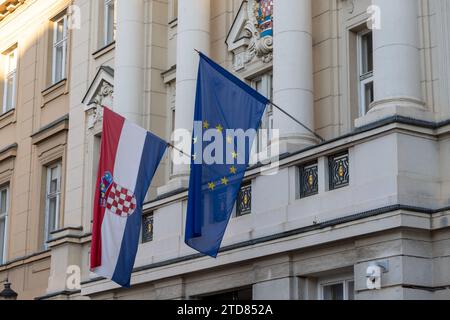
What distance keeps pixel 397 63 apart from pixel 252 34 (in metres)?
4.48

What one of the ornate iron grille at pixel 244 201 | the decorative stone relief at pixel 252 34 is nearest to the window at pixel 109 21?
the decorative stone relief at pixel 252 34

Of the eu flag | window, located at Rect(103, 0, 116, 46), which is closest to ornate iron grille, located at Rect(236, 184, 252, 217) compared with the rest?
the eu flag

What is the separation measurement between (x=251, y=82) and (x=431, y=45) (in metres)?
4.60

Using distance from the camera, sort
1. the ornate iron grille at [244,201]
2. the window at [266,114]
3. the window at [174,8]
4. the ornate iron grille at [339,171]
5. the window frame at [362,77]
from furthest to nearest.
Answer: the window at [174,8] → the window at [266,114] → the ornate iron grille at [244,201] → the window frame at [362,77] → the ornate iron grille at [339,171]

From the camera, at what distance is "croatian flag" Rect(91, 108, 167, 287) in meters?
18.4

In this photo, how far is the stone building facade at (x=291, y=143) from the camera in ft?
50.3

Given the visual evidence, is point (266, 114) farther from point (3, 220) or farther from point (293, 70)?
point (3, 220)

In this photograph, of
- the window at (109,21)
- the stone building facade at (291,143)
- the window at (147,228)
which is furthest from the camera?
the window at (109,21)

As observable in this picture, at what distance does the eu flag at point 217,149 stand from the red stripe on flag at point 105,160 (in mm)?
2652

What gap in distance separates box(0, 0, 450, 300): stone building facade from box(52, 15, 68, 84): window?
45.8 inches

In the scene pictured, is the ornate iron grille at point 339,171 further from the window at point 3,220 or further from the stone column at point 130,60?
the window at point 3,220

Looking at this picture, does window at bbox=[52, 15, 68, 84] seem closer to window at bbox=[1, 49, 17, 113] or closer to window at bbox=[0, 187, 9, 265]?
window at bbox=[1, 49, 17, 113]

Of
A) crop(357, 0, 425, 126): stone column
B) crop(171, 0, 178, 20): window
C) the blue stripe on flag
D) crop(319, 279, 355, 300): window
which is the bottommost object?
crop(319, 279, 355, 300): window

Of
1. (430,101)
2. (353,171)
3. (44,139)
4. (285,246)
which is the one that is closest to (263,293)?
(285,246)
